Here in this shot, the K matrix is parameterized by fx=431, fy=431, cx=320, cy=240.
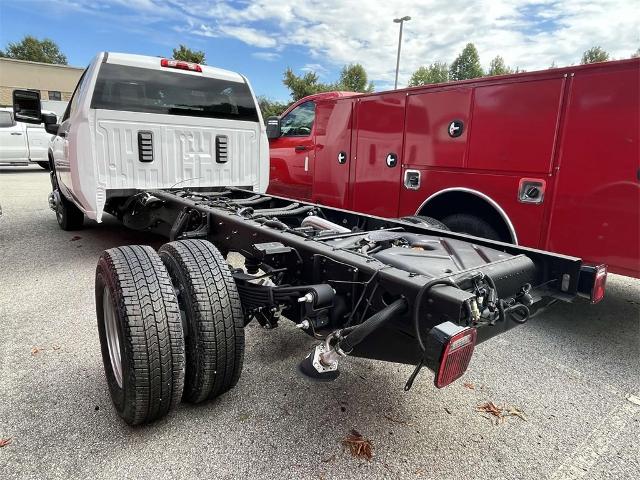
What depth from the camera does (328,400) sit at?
8.11 feet

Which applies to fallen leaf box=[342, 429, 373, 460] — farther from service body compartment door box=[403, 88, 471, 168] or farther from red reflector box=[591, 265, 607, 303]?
service body compartment door box=[403, 88, 471, 168]

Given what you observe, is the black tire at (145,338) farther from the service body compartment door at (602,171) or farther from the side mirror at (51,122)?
the side mirror at (51,122)

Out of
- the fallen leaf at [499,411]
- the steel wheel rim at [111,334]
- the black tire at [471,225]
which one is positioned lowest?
the fallen leaf at [499,411]

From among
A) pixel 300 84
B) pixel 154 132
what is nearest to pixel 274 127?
pixel 154 132

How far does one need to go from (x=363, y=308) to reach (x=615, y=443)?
4.93 feet

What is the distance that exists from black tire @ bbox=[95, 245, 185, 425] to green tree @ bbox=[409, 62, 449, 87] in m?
45.1

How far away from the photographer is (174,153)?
4.64m

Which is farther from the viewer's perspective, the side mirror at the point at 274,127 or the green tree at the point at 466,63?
the green tree at the point at 466,63

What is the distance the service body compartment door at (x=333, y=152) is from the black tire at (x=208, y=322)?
3.57 m

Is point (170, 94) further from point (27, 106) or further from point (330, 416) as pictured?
point (330, 416)

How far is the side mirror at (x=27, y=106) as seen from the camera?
5.05m

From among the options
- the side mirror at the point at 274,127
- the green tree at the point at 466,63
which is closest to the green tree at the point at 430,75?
the green tree at the point at 466,63

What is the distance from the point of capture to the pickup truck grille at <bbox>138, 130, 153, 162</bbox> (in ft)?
14.5

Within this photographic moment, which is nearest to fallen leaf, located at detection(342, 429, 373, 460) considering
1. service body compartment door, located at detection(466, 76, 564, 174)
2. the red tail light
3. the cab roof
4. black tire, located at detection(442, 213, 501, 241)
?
the red tail light
